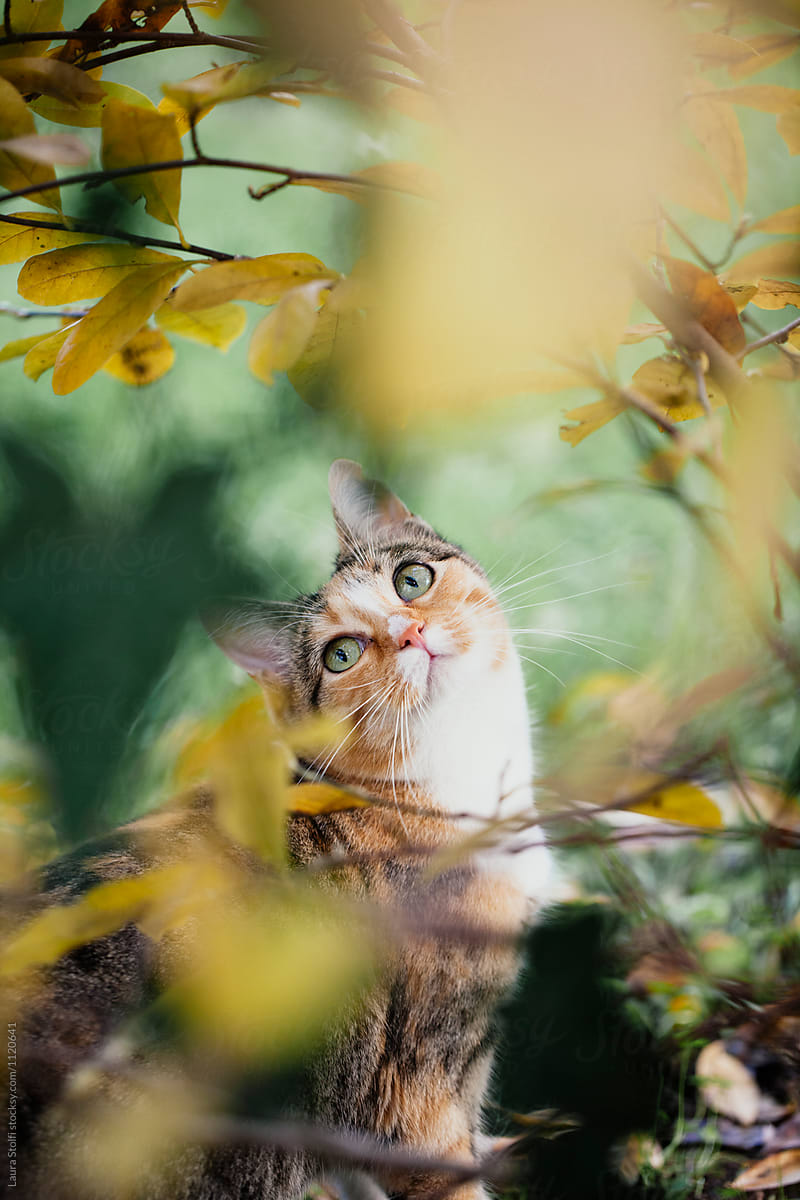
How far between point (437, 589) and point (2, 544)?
615 millimetres

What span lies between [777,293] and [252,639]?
0.41 metres

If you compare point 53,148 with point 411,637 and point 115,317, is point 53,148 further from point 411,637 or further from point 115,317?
point 411,637

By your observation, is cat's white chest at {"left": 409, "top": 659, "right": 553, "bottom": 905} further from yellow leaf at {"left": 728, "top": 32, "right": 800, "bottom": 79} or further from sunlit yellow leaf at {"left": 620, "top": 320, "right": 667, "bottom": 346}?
yellow leaf at {"left": 728, "top": 32, "right": 800, "bottom": 79}

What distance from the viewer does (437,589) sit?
2.13 feet

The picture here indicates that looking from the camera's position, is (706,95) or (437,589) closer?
(706,95)

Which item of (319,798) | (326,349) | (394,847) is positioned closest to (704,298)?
(326,349)

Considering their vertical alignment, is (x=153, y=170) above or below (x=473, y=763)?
above

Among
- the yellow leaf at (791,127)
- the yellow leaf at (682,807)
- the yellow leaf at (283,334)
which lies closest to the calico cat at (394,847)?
the yellow leaf at (682,807)

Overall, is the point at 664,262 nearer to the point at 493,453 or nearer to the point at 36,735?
the point at 493,453

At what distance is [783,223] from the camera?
0.37 metres

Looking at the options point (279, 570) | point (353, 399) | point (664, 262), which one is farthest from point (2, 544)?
point (664, 262)

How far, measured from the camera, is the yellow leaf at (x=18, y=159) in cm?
34

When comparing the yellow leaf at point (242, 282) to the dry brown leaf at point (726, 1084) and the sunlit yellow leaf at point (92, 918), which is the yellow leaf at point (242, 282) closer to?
the sunlit yellow leaf at point (92, 918)

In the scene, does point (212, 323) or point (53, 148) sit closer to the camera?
point (53, 148)
